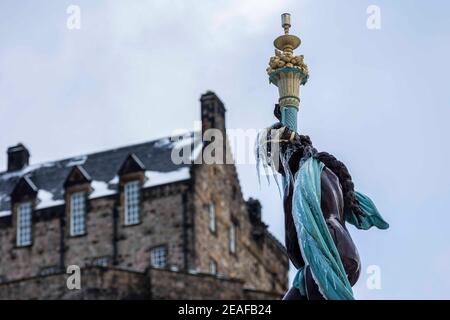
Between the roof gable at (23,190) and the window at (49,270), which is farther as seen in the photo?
the roof gable at (23,190)

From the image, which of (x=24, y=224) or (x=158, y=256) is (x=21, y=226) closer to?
(x=24, y=224)

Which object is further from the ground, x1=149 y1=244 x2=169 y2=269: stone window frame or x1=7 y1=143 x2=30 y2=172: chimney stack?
x1=7 y1=143 x2=30 y2=172: chimney stack

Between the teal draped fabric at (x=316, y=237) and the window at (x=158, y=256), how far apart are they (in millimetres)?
66209

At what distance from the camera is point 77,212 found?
7969 centimetres

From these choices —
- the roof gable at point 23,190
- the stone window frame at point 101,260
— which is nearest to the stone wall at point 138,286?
the stone window frame at point 101,260

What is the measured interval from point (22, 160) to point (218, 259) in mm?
16164

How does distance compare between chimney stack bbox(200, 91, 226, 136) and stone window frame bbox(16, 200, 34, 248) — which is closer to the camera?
chimney stack bbox(200, 91, 226, 136)

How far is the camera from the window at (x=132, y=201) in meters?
77.4

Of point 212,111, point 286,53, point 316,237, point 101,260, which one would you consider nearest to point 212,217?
point 212,111

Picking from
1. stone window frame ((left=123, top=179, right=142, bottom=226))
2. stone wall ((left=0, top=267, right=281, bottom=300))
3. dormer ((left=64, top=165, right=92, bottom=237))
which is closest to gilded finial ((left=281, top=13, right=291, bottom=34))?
stone wall ((left=0, top=267, right=281, bottom=300))

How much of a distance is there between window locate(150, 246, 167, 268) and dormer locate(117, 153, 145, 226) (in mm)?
1872

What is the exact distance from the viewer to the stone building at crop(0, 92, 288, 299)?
7238 centimetres

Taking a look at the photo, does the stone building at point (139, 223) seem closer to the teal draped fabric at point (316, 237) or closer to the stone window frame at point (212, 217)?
the stone window frame at point (212, 217)

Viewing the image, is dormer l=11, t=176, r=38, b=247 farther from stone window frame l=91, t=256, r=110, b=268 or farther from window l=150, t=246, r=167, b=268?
window l=150, t=246, r=167, b=268
